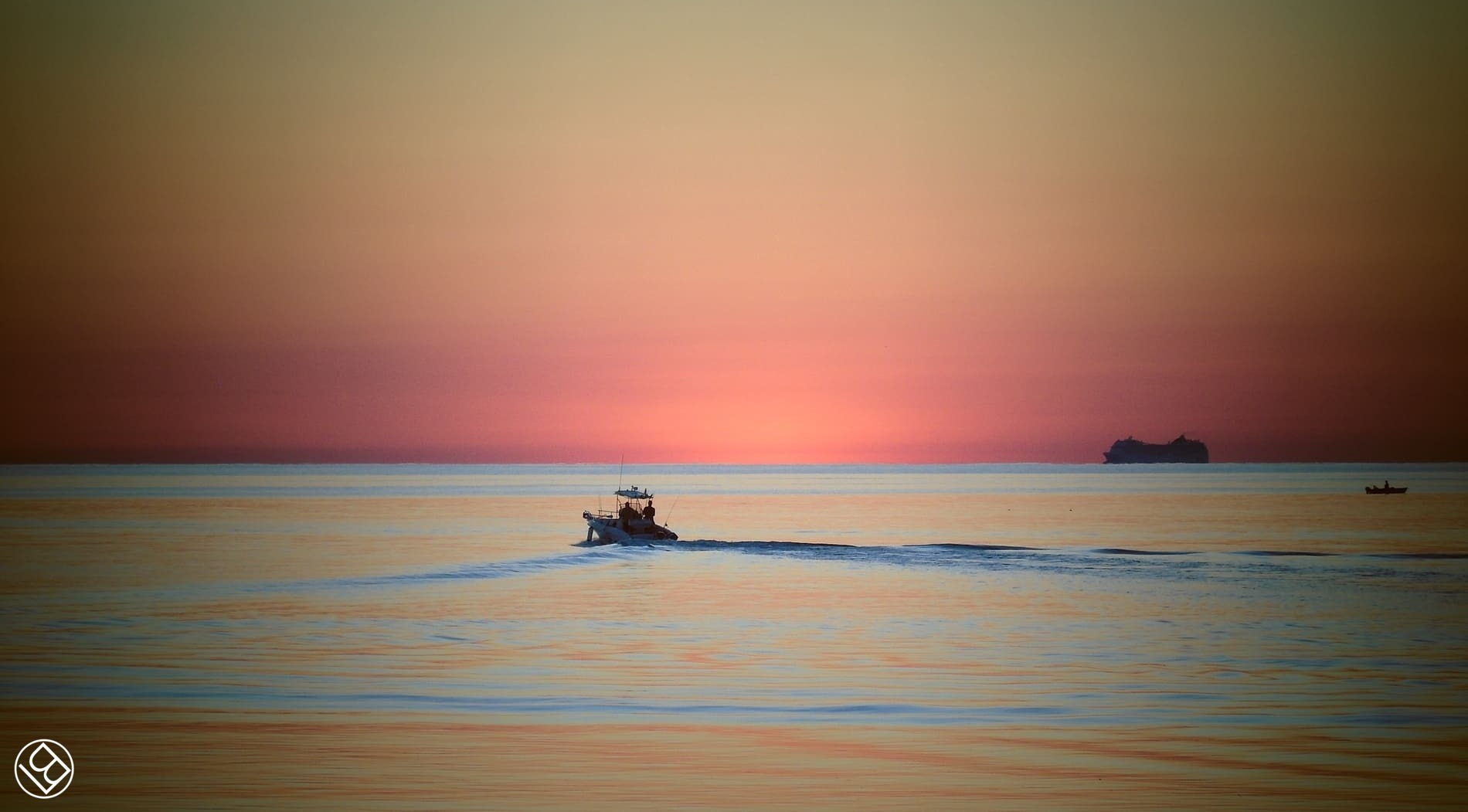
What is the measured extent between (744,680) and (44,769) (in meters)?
11.6

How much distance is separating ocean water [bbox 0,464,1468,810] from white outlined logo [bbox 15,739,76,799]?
25 cm

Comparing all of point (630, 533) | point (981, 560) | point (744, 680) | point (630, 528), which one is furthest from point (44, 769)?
point (630, 528)

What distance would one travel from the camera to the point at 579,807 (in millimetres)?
14531

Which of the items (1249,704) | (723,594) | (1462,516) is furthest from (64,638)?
(1462,516)

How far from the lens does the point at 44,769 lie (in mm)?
16188

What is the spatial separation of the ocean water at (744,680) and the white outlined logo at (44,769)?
0.83 feet

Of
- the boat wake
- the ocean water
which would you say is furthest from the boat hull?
the ocean water

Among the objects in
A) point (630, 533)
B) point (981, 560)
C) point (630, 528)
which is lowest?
point (630, 533)

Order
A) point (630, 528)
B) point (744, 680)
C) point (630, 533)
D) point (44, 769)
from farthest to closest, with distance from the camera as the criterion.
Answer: point (630, 528) < point (630, 533) < point (744, 680) < point (44, 769)

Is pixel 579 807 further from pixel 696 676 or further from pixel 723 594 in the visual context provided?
pixel 723 594

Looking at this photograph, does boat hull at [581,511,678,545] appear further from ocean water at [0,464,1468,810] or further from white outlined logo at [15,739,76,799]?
white outlined logo at [15,739,76,799]

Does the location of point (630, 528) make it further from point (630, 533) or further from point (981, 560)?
Answer: point (981, 560)

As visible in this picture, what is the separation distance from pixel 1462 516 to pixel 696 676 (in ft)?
280

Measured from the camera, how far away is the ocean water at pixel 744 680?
15.5 meters
